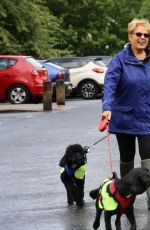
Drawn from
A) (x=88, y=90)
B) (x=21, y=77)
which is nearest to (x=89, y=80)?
(x=88, y=90)

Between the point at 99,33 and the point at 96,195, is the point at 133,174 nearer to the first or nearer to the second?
the point at 96,195

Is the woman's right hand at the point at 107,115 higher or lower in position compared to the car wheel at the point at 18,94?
higher

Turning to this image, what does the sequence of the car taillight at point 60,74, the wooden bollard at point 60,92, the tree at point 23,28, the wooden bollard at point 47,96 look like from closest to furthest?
the wooden bollard at point 47,96 < the wooden bollard at point 60,92 < the car taillight at point 60,74 < the tree at point 23,28

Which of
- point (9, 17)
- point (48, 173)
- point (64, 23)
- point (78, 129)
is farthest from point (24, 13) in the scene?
point (48, 173)

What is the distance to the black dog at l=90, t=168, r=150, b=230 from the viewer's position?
245 inches

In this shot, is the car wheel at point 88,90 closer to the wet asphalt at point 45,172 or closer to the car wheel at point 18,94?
the car wheel at point 18,94

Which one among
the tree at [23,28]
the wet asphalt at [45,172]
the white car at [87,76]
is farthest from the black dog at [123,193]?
the tree at [23,28]

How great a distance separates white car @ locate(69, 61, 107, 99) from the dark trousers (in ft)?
70.8

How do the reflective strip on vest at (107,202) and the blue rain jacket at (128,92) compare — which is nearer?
the reflective strip on vest at (107,202)

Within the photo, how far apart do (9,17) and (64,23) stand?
1726 centimetres

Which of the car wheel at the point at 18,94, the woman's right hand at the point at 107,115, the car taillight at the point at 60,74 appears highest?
the woman's right hand at the point at 107,115

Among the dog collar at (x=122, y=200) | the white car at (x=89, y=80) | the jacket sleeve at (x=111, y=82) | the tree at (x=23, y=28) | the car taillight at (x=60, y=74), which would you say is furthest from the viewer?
the tree at (x=23, y=28)

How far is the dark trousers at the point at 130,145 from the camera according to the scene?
735 centimetres

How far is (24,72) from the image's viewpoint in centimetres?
2408
